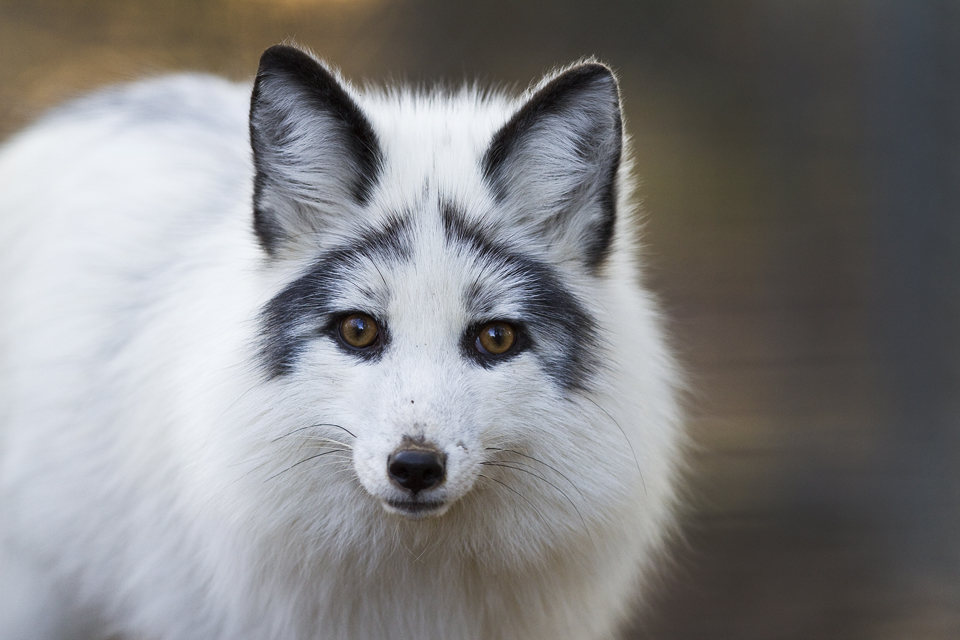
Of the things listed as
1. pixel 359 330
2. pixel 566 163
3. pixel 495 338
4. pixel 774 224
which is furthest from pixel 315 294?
pixel 774 224

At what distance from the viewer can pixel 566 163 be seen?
155 centimetres

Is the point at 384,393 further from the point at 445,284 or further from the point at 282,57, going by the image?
the point at 282,57

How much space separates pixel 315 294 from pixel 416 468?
40cm

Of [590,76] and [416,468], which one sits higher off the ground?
[590,76]

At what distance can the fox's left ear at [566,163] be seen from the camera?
4.84 feet

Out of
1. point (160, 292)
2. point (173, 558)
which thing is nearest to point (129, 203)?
point (160, 292)

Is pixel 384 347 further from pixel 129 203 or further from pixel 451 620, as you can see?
pixel 129 203

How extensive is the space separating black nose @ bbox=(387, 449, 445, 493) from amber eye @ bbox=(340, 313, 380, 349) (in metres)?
0.23

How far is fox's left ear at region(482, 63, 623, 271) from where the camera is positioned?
58.1 inches

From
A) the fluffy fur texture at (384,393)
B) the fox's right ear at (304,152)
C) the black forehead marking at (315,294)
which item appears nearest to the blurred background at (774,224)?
the fluffy fur texture at (384,393)

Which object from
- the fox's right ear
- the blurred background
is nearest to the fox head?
the fox's right ear

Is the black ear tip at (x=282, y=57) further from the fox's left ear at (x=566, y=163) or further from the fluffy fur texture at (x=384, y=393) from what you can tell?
the fox's left ear at (x=566, y=163)

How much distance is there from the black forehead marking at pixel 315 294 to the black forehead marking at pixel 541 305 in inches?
4.0

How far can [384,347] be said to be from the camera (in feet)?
4.60
